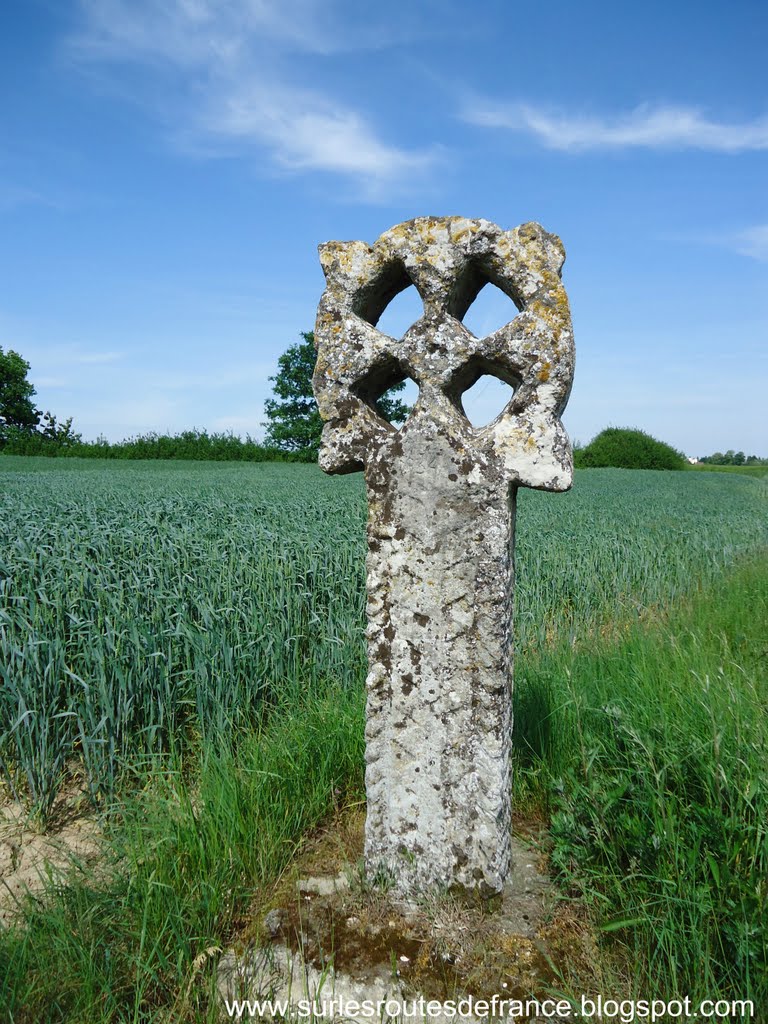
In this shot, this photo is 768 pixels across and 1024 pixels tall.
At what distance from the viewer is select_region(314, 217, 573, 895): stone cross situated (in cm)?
271

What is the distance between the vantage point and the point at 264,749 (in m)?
3.39

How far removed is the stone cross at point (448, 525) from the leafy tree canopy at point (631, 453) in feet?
211

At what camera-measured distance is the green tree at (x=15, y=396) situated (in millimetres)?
55406

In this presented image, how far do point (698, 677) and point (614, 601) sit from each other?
4.72 m

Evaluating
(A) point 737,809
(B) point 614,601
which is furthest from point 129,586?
(B) point 614,601

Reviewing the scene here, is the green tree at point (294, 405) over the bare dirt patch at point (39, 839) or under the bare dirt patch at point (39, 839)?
over

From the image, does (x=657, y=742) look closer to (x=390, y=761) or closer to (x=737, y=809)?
(x=737, y=809)

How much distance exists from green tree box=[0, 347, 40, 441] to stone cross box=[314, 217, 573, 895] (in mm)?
60498

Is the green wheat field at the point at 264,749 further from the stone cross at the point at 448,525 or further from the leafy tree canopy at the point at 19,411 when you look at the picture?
the leafy tree canopy at the point at 19,411

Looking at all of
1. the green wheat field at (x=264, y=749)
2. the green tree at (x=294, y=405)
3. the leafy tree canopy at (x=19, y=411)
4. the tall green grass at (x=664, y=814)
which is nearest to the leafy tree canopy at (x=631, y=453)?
the green tree at (x=294, y=405)

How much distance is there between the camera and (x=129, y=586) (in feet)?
17.0

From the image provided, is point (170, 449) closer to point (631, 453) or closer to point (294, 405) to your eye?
point (294, 405)

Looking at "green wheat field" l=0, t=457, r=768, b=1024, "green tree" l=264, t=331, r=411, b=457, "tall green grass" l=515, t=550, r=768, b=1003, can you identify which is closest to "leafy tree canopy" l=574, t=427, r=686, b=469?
"green tree" l=264, t=331, r=411, b=457

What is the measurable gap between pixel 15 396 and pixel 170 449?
712 inches
